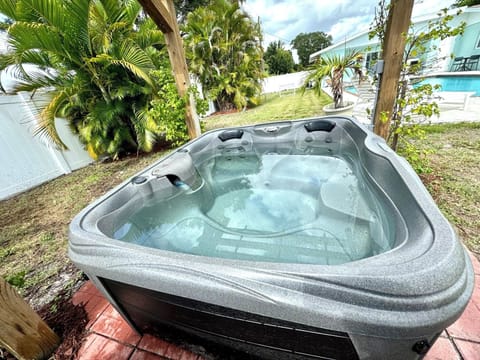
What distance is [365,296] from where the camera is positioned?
1.87 feet

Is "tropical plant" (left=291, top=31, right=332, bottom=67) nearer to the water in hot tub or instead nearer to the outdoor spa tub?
the water in hot tub

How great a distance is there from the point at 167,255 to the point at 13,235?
2551 mm

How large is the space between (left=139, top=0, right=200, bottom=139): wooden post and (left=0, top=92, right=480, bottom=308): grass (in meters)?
1.17

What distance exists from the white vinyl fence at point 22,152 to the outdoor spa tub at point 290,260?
300 centimetres

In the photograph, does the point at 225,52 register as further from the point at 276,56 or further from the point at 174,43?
the point at 276,56

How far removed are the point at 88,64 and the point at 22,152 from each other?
1811 mm

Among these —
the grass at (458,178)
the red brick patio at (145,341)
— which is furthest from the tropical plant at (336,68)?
the red brick patio at (145,341)

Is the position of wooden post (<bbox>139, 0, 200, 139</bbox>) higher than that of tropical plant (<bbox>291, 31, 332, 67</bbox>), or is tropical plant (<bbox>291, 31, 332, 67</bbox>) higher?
tropical plant (<bbox>291, 31, 332, 67</bbox>)

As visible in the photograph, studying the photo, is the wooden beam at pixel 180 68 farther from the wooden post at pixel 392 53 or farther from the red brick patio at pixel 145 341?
the red brick patio at pixel 145 341

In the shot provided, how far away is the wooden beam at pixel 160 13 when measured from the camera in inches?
90.2

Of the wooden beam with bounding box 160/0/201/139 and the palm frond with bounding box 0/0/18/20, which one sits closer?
the palm frond with bounding box 0/0/18/20

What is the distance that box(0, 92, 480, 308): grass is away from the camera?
1469mm

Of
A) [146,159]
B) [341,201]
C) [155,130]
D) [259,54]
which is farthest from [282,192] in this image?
[259,54]

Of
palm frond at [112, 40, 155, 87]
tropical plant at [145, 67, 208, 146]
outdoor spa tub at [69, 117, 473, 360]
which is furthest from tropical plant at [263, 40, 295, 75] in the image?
outdoor spa tub at [69, 117, 473, 360]
